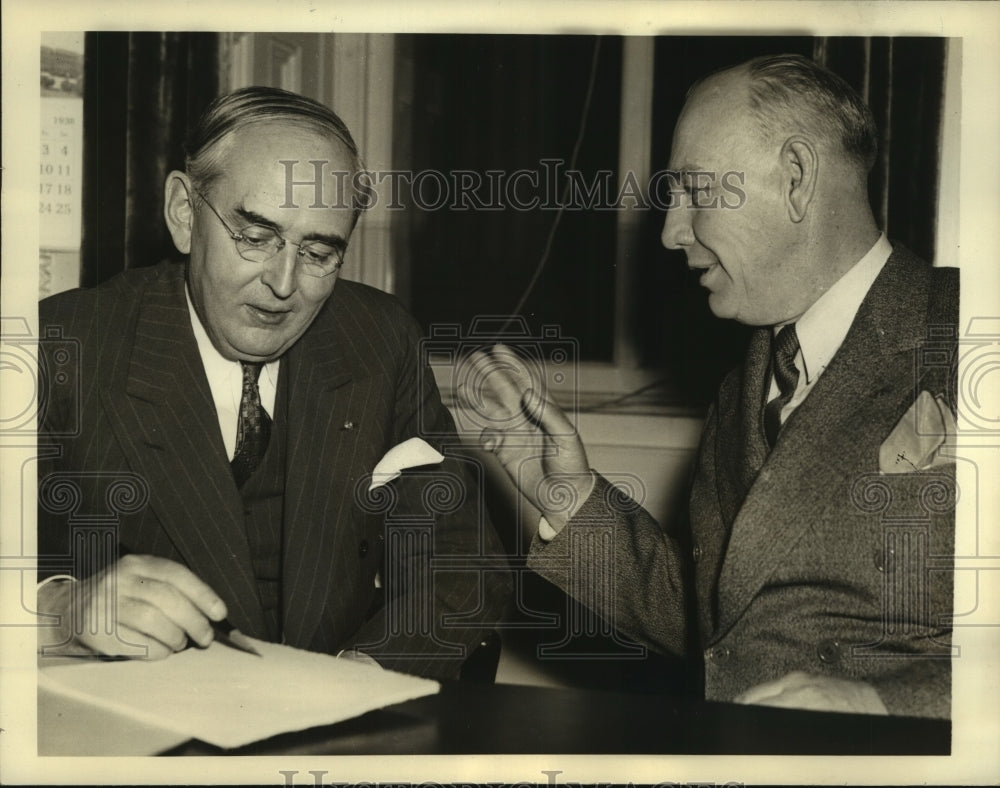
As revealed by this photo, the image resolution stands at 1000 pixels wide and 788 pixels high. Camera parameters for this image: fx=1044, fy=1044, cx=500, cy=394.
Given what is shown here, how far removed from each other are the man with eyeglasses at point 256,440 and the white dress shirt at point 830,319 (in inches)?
25.6

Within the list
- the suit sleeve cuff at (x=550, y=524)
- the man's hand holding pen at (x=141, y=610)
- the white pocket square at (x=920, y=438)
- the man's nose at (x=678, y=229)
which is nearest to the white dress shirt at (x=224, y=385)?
the man's hand holding pen at (x=141, y=610)

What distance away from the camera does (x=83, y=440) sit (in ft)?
6.41

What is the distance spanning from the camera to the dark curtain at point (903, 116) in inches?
77.4

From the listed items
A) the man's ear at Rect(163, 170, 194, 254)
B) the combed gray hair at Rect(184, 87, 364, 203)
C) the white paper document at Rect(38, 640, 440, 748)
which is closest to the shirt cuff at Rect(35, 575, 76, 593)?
the white paper document at Rect(38, 640, 440, 748)

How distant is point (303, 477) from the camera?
6.33ft

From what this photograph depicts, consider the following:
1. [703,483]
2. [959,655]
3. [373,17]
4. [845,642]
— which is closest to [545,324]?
[703,483]

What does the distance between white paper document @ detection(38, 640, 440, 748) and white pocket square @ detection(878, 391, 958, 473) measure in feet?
3.04

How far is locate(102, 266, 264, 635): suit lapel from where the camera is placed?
189cm

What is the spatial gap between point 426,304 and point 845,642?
99 centimetres

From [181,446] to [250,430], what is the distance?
0.13 meters

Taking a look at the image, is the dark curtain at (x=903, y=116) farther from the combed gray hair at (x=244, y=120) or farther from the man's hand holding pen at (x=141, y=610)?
the man's hand holding pen at (x=141, y=610)

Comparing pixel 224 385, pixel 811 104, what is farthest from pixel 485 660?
pixel 811 104

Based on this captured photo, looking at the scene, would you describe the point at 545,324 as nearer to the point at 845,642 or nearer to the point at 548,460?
the point at 548,460

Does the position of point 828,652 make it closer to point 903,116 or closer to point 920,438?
point 920,438
